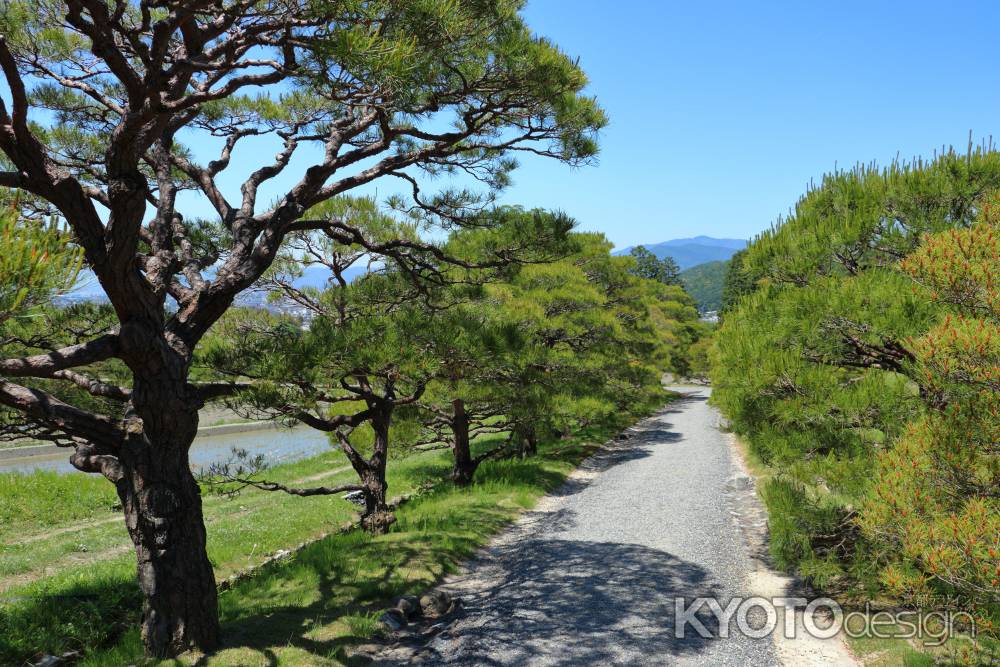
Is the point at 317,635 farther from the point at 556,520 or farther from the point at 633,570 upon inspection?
the point at 556,520

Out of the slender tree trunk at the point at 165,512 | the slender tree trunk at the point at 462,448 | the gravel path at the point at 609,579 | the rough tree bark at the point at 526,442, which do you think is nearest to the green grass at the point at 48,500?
the slender tree trunk at the point at 462,448

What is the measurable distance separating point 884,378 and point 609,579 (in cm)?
353

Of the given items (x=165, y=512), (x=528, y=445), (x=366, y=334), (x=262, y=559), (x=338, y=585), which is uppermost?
(x=366, y=334)

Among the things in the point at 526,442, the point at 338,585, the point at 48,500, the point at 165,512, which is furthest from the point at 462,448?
the point at 48,500

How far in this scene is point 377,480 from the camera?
7699 millimetres

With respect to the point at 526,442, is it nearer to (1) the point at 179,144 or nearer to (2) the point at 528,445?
(2) the point at 528,445

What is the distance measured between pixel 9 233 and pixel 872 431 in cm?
631

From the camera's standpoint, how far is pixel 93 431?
410 centimetres

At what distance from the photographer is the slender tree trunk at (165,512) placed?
13.5 feet

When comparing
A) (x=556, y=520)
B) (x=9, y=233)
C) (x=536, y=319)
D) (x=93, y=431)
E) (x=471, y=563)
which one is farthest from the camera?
(x=536, y=319)

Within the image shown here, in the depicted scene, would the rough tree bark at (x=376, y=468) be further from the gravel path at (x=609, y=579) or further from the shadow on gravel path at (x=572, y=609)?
the shadow on gravel path at (x=572, y=609)

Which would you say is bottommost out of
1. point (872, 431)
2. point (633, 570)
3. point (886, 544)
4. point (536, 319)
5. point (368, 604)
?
point (633, 570)

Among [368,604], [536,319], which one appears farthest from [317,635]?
[536,319]

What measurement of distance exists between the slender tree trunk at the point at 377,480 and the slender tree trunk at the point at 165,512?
3.17 meters
